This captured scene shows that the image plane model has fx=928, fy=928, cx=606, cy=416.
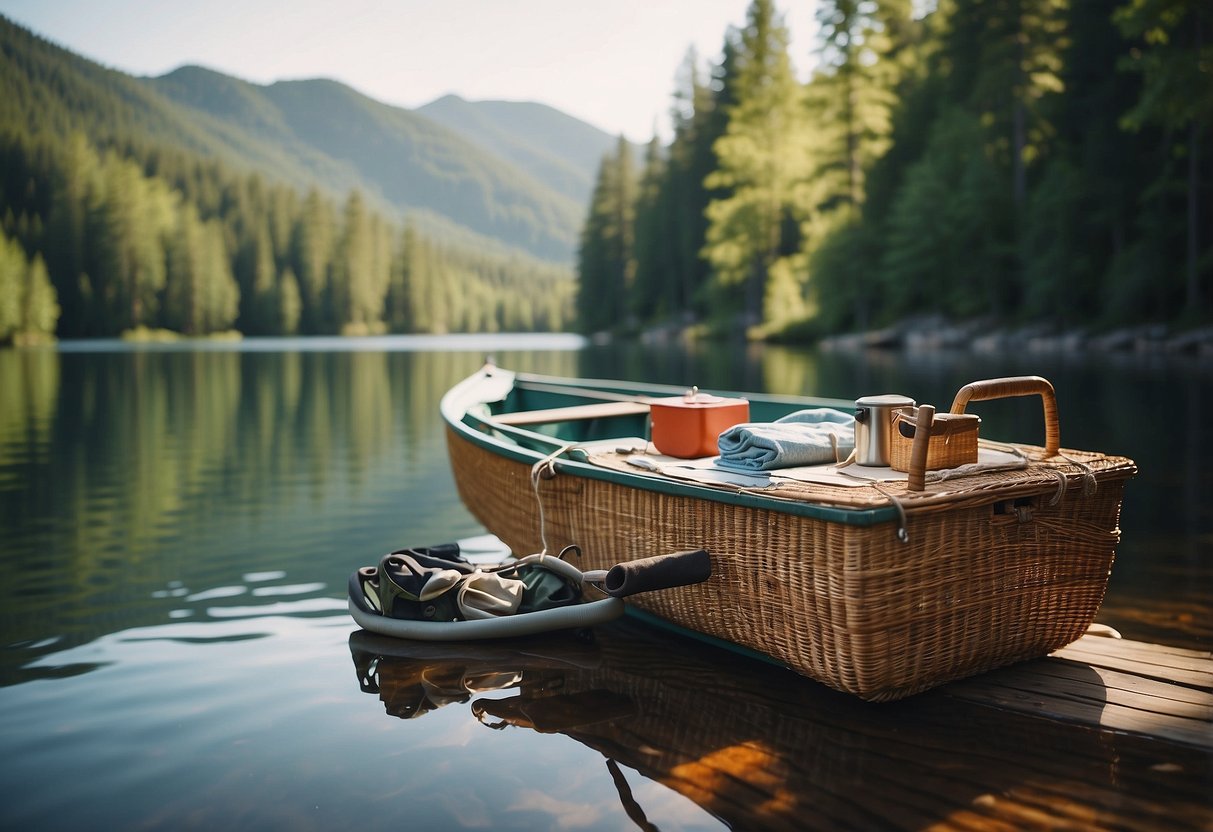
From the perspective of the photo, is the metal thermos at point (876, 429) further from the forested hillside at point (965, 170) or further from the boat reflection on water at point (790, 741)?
the forested hillside at point (965, 170)

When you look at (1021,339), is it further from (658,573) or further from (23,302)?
(23,302)

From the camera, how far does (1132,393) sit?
14.0 metres

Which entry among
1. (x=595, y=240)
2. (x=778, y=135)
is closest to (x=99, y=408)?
(x=778, y=135)

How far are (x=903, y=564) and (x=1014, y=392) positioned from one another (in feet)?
2.69

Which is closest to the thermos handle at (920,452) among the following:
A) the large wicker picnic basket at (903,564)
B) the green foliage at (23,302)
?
the large wicker picnic basket at (903,564)

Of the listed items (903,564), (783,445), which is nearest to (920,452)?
(903,564)

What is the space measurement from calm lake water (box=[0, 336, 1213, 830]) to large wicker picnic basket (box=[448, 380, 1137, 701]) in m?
0.26

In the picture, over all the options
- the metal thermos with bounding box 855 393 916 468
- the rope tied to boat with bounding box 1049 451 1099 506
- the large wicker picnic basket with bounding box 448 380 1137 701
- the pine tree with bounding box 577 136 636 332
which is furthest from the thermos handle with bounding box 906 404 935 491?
the pine tree with bounding box 577 136 636 332

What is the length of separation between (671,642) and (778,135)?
37.5 meters

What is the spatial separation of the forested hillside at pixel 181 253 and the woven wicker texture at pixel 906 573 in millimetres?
57497

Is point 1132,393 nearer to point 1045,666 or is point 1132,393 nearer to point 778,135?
point 1045,666

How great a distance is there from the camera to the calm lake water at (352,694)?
2756mm

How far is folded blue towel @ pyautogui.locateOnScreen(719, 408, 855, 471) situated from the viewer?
3.57 m

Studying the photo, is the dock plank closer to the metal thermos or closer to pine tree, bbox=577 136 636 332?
the metal thermos
